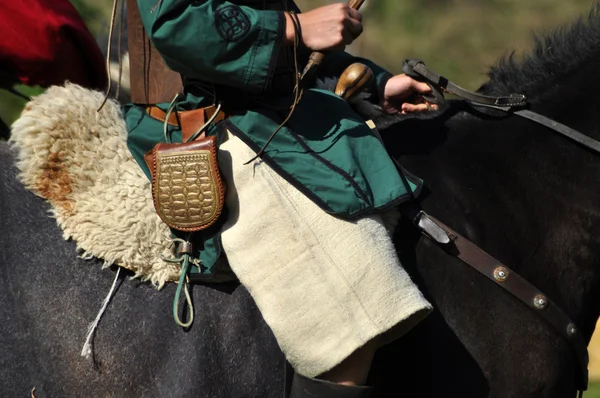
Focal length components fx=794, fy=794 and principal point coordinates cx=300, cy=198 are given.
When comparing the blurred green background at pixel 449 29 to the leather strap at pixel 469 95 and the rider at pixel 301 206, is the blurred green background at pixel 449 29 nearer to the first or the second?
the leather strap at pixel 469 95

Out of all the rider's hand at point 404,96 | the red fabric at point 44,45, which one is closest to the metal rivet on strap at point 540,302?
the rider's hand at point 404,96

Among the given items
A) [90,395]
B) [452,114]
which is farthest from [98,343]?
[452,114]

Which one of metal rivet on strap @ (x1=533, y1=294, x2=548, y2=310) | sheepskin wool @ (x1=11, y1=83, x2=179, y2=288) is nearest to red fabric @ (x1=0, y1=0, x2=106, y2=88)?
sheepskin wool @ (x1=11, y1=83, x2=179, y2=288)

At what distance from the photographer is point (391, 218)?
244cm

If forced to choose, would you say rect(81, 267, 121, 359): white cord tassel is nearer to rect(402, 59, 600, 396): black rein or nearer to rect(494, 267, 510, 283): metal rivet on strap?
rect(402, 59, 600, 396): black rein

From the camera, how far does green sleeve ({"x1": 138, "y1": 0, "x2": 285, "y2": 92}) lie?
2217mm

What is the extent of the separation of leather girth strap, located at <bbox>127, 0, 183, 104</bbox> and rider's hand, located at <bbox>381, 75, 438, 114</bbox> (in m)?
0.83

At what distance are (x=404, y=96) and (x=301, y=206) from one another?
32.6 inches

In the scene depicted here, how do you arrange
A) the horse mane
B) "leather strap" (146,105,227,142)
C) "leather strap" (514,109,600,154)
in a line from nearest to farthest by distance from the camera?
"leather strap" (146,105,227,142), "leather strap" (514,109,600,154), the horse mane

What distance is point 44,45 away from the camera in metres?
3.43

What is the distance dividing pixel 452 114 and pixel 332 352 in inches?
38.8

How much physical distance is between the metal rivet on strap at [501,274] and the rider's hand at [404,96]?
67cm

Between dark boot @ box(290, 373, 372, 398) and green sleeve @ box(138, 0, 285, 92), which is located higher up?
green sleeve @ box(138, 0, 285, 92)

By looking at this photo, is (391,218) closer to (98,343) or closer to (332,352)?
(332,352)
